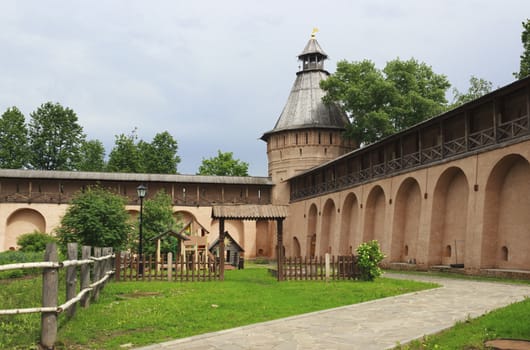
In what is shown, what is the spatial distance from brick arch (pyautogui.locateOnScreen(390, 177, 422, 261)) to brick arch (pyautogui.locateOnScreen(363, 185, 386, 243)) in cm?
262

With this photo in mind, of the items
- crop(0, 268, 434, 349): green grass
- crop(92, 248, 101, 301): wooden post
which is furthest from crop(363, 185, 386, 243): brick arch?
crop(92, 248, 101, 301): wooden post

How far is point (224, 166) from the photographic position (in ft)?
178

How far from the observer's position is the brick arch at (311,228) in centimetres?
3875

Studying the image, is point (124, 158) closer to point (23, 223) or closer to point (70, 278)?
point (23, 223)

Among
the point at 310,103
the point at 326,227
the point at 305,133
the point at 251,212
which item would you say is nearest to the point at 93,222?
the point at 251,212

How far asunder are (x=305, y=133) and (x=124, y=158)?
20.0 m

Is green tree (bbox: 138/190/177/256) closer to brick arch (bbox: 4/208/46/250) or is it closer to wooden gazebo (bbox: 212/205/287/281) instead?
wooden gazebo (bbox: 212/205/287/281)

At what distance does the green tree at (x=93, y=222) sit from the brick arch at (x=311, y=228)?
1882 cm

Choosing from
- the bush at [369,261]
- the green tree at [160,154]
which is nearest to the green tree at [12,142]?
the green tree at [160,154]

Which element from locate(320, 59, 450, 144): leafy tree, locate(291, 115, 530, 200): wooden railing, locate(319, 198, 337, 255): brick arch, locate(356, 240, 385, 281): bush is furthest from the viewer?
locate(320, 59, 450, 144): leafy tree

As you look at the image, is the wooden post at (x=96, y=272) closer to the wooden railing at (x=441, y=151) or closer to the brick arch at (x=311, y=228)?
the wooden railing at (x=441, y=151)

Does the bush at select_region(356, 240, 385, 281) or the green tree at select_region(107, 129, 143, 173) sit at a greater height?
the green tree at select_region(107, 129, 143, 173)

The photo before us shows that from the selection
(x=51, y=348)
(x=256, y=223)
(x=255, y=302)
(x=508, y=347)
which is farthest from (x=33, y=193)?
(x=508, y=347)

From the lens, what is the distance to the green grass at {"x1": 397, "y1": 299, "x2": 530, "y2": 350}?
19.8 feet
